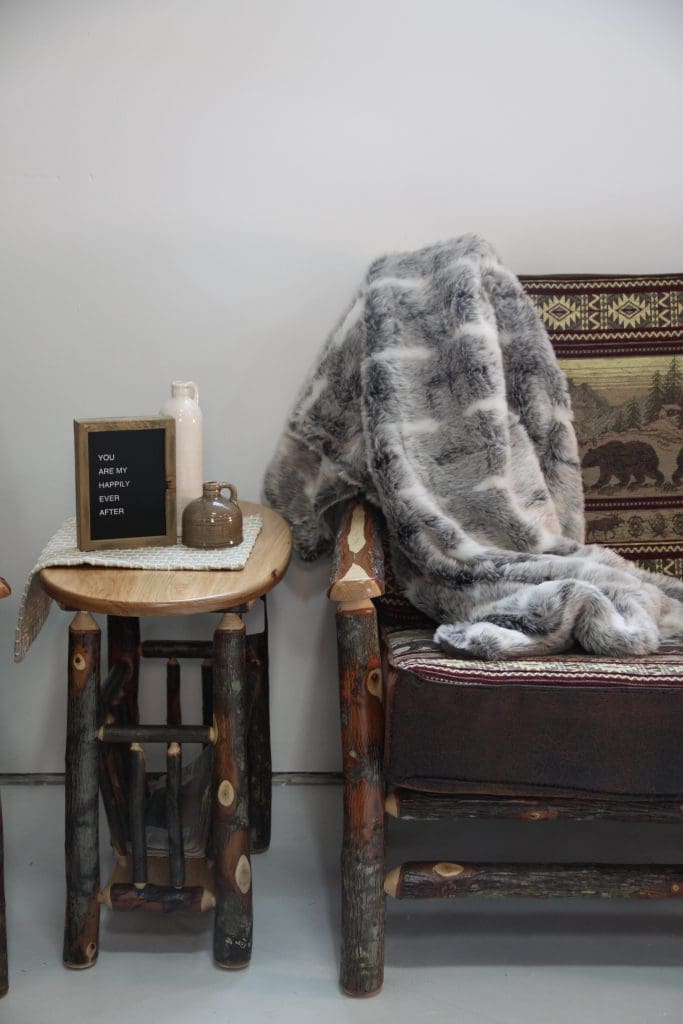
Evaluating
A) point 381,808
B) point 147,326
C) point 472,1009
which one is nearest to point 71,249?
point 147,326

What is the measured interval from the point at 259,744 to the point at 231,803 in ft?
1.29

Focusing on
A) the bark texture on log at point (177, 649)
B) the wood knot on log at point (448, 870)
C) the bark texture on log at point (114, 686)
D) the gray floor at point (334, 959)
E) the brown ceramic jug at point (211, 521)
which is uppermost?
the brown ceramic jug at point (211, 521)

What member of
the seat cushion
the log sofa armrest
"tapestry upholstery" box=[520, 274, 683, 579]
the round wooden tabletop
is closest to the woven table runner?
the round wooden tabletop

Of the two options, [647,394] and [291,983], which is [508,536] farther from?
[291,983]

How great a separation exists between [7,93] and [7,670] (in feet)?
3.86

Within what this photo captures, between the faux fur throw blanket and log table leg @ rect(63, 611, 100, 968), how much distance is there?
57 centimetres

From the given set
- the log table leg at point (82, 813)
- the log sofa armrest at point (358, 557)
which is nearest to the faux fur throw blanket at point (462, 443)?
the log sofa armrest at point (358, 557)

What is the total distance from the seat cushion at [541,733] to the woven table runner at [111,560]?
37cm

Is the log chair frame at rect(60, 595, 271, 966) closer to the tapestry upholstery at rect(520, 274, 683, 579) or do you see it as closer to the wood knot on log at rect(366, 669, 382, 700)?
the wood knot on log at rect(366, 669, 382, 700)

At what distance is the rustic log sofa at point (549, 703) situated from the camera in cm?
151

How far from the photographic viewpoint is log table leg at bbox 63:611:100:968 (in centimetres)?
167

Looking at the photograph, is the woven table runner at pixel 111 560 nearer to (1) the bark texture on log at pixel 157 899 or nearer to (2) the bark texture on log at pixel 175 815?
(2) the bark texture on log at pixel 175 815

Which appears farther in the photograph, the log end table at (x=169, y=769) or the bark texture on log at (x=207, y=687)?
the bark texture on log at (x=207, y=687)

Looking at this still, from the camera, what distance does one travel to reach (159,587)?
5.16ft
